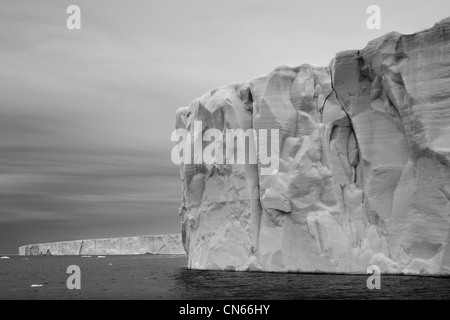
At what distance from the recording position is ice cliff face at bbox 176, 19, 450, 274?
21734mm

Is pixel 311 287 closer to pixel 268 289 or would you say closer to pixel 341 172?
pixel 268 289

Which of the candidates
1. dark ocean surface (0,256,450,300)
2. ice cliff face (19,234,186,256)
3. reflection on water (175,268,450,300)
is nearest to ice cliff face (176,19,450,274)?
reflection on water (175,268,450,300)

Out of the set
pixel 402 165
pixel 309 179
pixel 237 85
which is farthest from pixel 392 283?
pixel 237 85

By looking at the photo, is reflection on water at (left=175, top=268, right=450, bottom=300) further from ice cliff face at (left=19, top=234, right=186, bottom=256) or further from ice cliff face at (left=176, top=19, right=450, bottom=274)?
ice cliff face at (left=19, top=234, right=186, bottom=256)

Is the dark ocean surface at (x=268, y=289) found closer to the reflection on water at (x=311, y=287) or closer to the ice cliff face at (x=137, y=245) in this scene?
the reflection on water at (x=311, y=287)

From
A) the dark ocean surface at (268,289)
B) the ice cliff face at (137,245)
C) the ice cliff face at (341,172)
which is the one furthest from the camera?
the ice cliff face at (137,245)

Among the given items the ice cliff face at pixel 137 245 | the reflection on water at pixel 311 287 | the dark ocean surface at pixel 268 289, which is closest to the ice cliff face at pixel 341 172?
the reflection on water at pixel 311 287

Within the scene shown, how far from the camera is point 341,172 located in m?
26.2

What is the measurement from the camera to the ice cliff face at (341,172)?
21.7 meters

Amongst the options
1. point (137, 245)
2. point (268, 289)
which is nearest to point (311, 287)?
point (268, 289)

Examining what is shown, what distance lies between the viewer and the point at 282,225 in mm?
26625

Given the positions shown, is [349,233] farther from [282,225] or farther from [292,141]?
[292,141]
